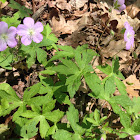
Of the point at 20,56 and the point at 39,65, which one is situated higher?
the point at 20,56

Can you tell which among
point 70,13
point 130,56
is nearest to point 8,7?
point 70,13

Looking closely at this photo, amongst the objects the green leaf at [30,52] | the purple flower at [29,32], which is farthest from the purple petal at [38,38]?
the green leaf at [30,52]

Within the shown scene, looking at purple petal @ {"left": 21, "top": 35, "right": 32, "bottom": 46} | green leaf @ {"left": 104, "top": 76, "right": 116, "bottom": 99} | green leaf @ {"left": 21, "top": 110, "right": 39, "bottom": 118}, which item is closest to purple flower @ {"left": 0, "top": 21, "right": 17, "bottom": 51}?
purple petal @ {"left": 21, "top": 35, "right": 32, "bottom": 46}

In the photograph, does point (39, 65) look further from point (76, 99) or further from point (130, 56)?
point (130, 56)

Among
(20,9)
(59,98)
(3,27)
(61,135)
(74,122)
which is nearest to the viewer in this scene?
(61,135)

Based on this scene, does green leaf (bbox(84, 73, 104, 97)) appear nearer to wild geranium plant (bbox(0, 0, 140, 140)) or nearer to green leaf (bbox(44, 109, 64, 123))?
wild geranium plant (bbox(0, 0, 140, 140))

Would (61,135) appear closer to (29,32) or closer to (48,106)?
(48,106)

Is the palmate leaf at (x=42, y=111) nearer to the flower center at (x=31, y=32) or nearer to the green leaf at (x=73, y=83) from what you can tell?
the green leaf at (x=73, y=83)

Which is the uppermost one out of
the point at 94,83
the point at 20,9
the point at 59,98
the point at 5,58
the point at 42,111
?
the point at 20,9

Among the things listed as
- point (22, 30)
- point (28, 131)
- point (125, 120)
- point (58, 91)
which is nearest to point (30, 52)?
point (22, 30)
